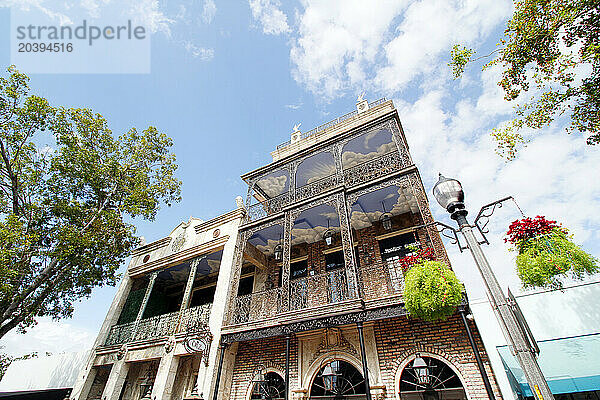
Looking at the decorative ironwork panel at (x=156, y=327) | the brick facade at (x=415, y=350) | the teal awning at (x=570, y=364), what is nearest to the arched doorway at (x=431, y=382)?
the brick facade at (x=415, y=350)

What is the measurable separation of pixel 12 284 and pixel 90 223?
2919 millimetres

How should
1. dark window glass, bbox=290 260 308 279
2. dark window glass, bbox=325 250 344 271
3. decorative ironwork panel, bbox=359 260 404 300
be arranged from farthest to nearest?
dark window glass, bbox=290 260 308 279 < dark window glass, bbox=325 250 344 271 < decorative ironwork panel, bbox=359 260 404 300

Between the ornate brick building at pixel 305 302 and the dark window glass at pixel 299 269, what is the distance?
0.16 feet

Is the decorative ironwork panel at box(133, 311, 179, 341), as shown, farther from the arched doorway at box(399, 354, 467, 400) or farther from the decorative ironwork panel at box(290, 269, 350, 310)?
the arched doorway at box(399, 354, 467, 400)

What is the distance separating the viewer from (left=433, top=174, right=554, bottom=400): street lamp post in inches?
93.7

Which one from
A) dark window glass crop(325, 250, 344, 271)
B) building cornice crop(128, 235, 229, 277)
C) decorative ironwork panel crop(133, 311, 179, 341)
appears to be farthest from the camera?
building cornice crop(128, 235, 229, 277)

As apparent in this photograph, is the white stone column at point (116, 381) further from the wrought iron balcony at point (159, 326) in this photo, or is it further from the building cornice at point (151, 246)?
the building cornice at point (151, 246)

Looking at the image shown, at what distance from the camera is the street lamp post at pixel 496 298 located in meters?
2.38

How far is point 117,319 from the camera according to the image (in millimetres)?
11359

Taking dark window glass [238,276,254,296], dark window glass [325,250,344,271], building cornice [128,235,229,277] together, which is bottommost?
dark window glass [238,276,254,296]

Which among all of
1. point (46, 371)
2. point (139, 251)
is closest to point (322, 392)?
point (139, 251)

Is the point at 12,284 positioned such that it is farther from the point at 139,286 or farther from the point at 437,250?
the point at 437,250

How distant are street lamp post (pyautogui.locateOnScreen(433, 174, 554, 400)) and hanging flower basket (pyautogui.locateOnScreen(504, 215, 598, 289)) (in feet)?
5.33

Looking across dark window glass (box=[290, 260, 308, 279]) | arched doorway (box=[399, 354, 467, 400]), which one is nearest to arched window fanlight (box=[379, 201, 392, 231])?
dark window glass (box=[290, 260, 308, 279])
